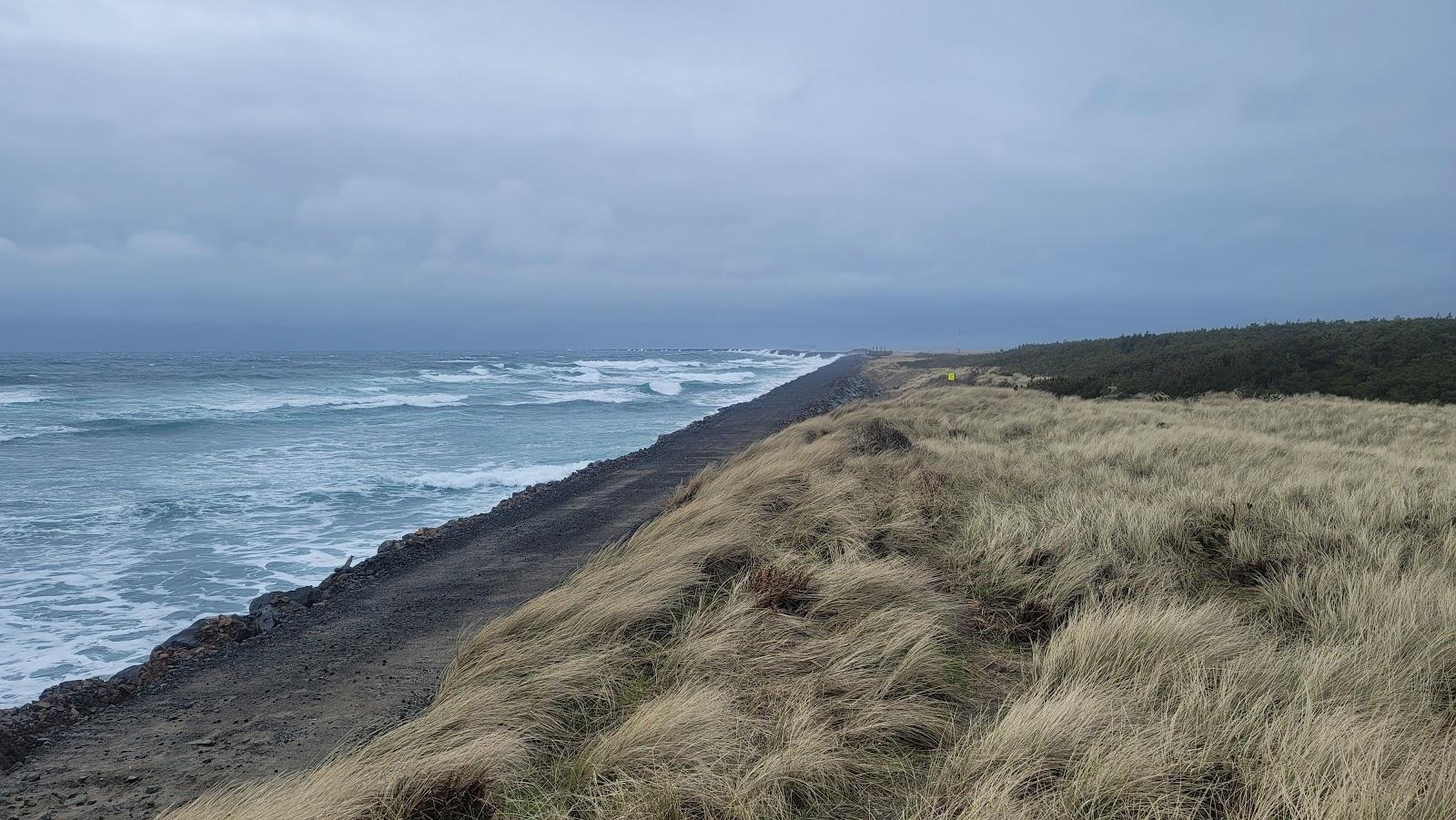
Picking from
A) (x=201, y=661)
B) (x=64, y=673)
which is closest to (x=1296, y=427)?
(x=201, y=661)

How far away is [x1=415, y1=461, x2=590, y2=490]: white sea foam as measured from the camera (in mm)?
16500

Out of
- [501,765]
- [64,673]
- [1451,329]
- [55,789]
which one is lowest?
[64,673]

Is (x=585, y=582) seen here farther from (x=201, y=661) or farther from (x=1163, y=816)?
(x=1163, y=816)

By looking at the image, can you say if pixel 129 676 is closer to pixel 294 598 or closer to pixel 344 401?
pixel 294 598

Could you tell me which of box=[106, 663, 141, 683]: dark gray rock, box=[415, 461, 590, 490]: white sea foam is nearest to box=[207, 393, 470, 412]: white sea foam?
box=[415, 461, 590, 490]: white sea foam

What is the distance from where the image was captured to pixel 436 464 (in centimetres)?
1930

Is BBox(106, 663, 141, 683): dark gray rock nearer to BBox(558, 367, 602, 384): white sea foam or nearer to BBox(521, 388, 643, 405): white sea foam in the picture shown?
BBox(521, 388, 643, 405): white sea foam

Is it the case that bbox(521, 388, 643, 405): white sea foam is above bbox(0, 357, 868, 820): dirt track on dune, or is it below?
above

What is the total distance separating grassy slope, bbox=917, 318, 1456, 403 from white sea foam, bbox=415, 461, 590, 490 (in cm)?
1930

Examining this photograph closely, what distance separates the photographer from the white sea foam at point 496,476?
54.1 ft

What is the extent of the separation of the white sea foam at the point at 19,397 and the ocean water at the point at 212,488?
0.65 feet


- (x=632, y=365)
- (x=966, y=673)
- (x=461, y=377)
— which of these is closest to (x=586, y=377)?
(x=461, y=377)

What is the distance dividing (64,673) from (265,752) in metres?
4.27

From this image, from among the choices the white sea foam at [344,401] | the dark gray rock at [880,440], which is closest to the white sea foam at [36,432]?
the white sea foam at [344,401]
